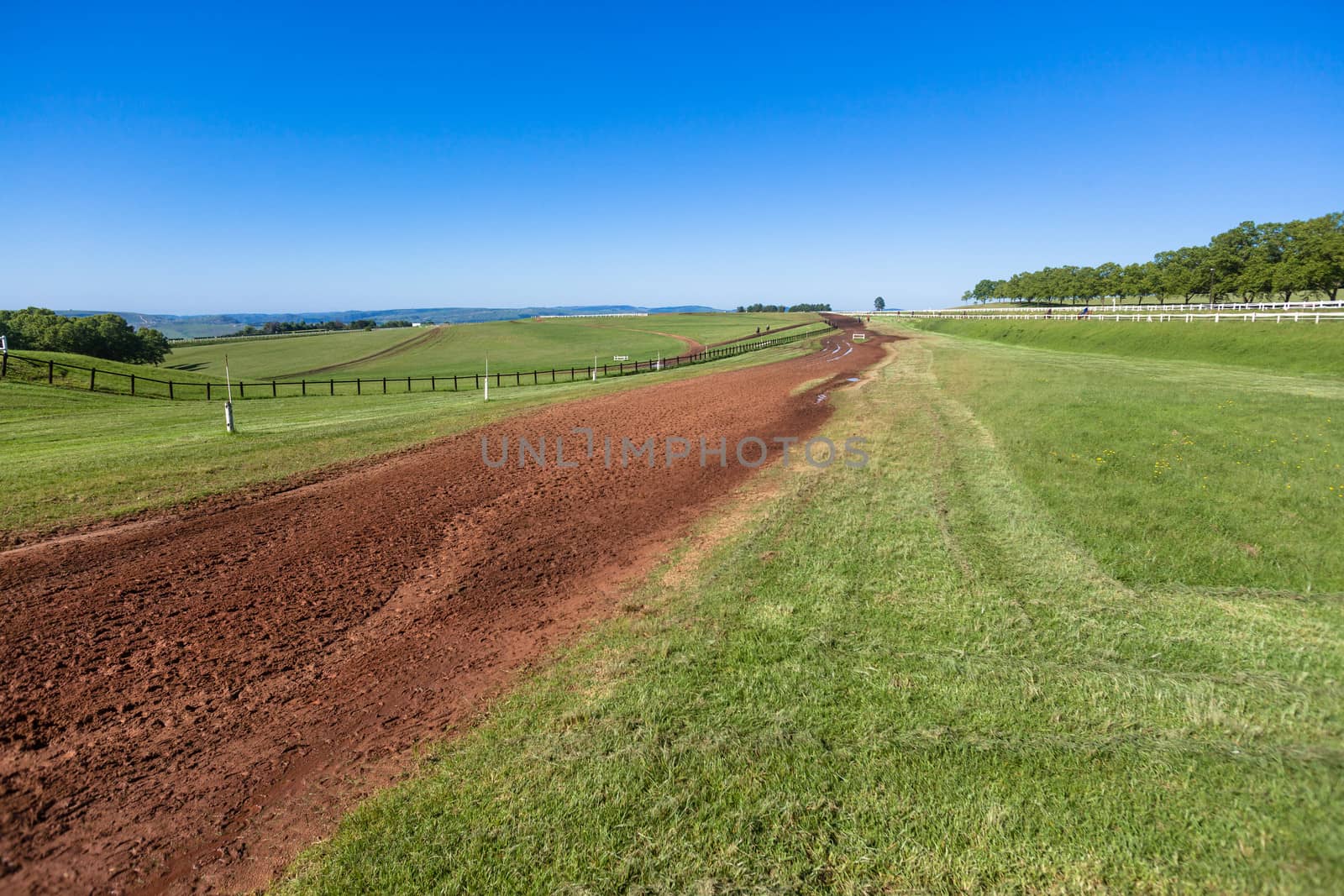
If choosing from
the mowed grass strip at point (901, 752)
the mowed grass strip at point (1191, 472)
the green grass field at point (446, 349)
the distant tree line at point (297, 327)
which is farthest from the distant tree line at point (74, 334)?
the distant tree line at point (297, 327)

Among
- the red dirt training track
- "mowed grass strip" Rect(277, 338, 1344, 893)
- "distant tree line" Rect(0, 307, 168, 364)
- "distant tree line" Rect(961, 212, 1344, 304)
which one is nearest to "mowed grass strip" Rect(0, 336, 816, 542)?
the red dirt training track

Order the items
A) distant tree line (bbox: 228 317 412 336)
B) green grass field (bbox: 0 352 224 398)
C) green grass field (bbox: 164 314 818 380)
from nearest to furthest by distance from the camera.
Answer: green grass field (bbox: 0 352 224 398) < green grass field (bbox: 164 314 818 380) < distant tree line (bbox: 228 317 412 336)

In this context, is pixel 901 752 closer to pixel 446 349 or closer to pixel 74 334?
pixel 74 334

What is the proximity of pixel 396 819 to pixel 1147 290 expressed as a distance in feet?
367

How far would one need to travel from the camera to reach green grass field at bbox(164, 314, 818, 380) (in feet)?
251

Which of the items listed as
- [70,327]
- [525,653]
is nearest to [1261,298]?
[525,653]

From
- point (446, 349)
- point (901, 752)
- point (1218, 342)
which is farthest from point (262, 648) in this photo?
point (446, 349)

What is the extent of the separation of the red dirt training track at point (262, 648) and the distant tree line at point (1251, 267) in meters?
74.7

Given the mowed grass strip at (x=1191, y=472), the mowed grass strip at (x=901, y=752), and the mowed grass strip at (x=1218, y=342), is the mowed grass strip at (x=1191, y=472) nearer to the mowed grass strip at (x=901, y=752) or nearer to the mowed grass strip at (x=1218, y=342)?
the mowed grass strip at (x=901, y=752)

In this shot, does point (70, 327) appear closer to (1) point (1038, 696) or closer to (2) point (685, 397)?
(2) point (685, 397)

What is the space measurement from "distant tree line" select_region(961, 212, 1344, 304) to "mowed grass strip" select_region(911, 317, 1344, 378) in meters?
24.6

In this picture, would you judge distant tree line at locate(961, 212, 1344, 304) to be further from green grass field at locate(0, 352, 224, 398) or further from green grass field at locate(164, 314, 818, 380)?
green grass field at locate(0, 352, 224, 398)

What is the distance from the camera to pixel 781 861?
11.7 ft

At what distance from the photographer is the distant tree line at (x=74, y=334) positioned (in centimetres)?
5969
